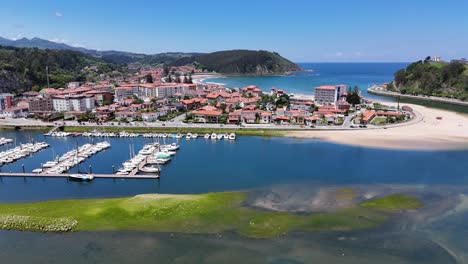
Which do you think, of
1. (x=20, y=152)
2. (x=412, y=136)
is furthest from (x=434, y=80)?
(x=20, y=152)

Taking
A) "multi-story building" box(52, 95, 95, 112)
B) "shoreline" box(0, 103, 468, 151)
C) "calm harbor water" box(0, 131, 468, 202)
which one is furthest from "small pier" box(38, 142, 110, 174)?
"multi-story building" box(52, 95, 95, 112)

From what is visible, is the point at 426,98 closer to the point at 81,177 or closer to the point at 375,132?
the point at 375,132

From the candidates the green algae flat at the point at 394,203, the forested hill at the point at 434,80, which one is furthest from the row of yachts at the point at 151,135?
the forested hill at the point at 434,80

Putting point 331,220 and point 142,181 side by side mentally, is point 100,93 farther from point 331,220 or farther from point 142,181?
point 331,220

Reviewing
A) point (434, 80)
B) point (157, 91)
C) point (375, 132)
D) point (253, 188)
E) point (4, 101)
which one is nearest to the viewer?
point (253, 188)

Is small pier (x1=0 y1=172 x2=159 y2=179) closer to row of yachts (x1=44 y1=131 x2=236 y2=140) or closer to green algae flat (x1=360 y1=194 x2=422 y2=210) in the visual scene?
row of yachts (x1=44 y1=131 x2=236 y2=140)
